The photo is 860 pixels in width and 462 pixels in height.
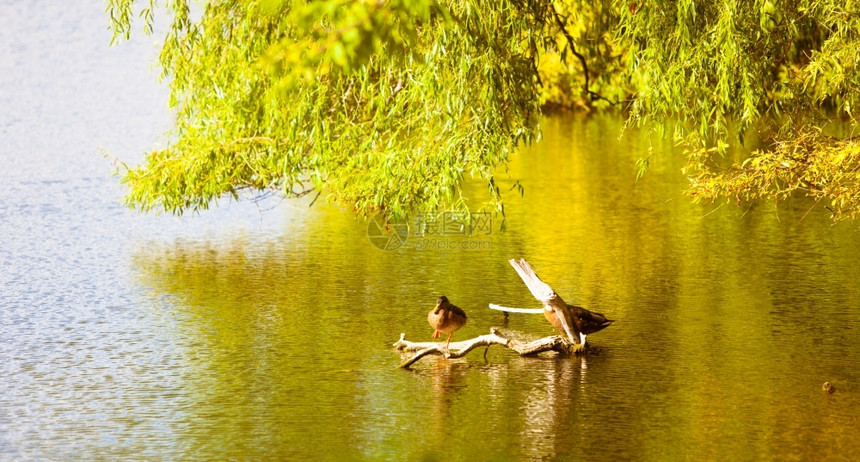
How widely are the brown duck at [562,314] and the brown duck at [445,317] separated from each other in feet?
2.85

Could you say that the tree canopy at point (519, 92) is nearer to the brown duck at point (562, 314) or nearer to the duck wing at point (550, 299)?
the duck wing at point (550, 299)

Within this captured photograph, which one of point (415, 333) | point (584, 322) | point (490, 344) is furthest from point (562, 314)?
A: point (415, 333)

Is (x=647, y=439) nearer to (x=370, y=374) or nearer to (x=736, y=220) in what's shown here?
(x=370, y=374)

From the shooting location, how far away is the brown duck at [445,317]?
15922 mm

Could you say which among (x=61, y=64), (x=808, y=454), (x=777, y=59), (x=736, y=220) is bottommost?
(x=808, y=454)

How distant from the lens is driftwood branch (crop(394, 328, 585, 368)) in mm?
15651

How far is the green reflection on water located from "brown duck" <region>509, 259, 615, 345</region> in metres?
0.42

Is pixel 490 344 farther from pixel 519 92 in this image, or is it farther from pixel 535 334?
pixel 519 92

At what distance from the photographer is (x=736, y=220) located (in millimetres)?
29094

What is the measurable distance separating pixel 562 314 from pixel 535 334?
189 centimetres

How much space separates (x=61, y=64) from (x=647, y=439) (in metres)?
70.6

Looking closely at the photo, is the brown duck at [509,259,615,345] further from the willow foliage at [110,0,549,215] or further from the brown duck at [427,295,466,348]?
the willow foliage at [110,0,549,215]

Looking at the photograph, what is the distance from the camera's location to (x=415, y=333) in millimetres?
17922

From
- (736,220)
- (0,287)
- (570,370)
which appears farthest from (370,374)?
(736,220)
